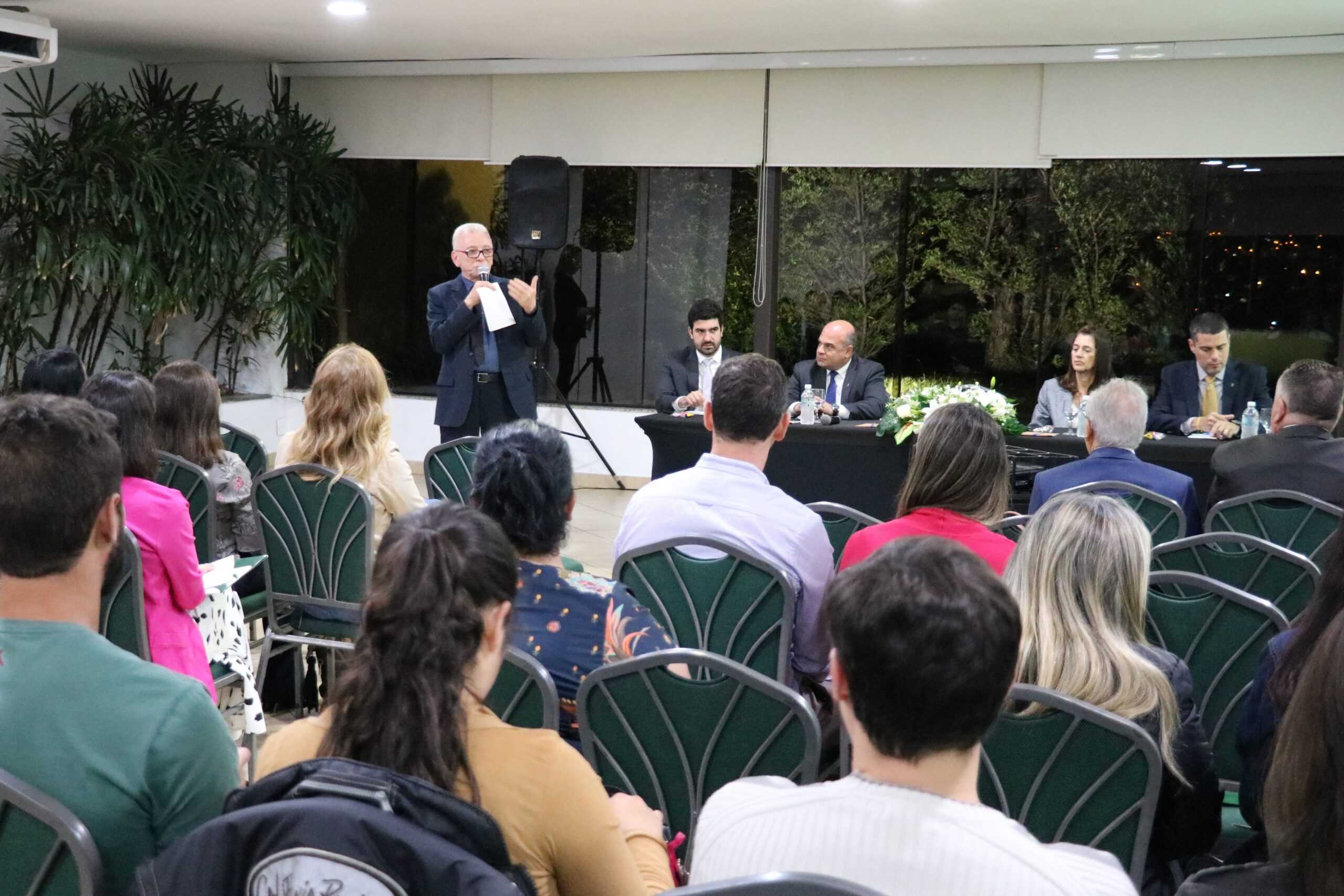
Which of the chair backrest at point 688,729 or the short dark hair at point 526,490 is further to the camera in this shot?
the short dark hair at point 526,490

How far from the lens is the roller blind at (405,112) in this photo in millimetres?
8781

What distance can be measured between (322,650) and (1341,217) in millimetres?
6570

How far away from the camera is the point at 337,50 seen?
831 cm

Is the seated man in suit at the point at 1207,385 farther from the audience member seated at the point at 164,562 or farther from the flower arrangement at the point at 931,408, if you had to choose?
the audience member seated at the point at 164,562

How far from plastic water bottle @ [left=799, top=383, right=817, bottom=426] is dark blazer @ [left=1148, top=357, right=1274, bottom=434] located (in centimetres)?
177

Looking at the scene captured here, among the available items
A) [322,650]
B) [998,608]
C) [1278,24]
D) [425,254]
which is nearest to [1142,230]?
A: [1278,24]

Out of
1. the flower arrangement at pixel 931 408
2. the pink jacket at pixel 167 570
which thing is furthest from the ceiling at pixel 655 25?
the pink jacket at pixel 167 570

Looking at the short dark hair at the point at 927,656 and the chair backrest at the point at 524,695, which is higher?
the short dark hair at the point at 927,656

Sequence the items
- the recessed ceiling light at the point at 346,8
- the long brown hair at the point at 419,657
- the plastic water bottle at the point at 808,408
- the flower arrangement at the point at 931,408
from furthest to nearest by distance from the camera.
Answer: the recessed ceiling light at the point at 346,8
the plastic water bottle at the point at 808,408
the flower arrangement at the point at 931,408
the long brown hair at the point at 419,657

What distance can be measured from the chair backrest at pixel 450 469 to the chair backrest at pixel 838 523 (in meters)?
1.33

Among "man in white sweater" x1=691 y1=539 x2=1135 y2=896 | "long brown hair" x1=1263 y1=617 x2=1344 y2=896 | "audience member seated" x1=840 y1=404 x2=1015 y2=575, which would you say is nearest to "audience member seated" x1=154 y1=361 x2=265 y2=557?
"audience member seated" x1=840 y1=404 x2=1015 y2=575

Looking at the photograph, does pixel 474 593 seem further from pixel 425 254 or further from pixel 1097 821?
pixel 425 254

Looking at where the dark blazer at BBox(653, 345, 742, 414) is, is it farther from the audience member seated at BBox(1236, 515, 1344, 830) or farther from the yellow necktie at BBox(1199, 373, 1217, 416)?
the audience member seated at BBox(1236, 515, 1344, 830)

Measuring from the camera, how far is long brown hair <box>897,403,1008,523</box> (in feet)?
9.07
